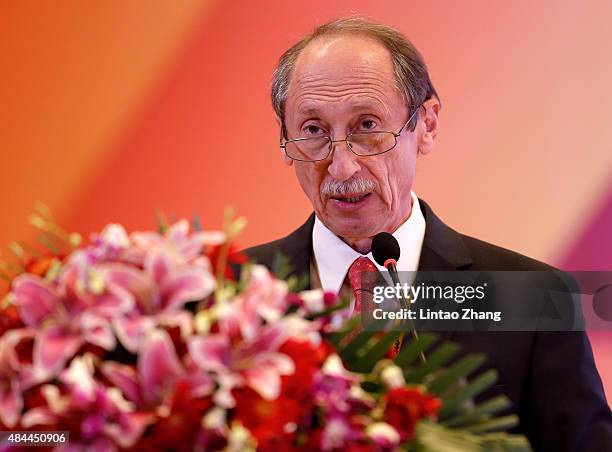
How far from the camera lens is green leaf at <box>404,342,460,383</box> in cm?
84

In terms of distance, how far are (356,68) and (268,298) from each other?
1122 millimetres

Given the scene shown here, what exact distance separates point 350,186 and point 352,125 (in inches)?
4.9

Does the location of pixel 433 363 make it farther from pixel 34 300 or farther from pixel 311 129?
pixel 311 129

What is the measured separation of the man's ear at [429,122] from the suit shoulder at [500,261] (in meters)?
0.23

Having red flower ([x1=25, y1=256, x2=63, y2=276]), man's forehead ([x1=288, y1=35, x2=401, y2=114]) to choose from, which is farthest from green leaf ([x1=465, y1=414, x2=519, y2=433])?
man's forehead ([x1=288, y1=35, x2=401, y2=114])

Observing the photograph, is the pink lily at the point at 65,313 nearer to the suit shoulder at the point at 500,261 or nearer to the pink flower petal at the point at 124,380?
the pink flower petal at the point at 124,380

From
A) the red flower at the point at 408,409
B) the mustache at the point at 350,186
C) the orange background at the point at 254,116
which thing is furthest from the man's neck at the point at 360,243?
the red flower at the point at 408,409

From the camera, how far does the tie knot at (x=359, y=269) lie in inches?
69.9

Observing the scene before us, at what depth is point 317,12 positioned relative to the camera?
2506 mm

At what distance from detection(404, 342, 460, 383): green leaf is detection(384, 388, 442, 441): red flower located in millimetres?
84

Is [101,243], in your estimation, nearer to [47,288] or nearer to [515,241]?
[47,288]

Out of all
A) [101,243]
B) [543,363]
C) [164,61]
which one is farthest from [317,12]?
[101,243]

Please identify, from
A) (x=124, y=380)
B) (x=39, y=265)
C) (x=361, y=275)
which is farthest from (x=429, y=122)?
(x=124, y=380)

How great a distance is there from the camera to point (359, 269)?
179cm
